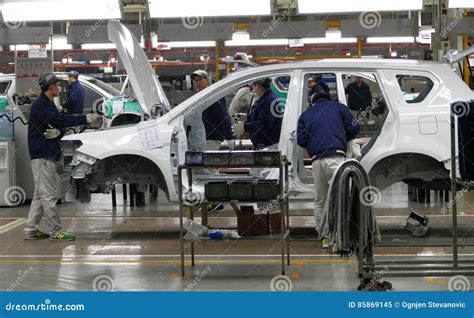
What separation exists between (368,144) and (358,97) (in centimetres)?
594

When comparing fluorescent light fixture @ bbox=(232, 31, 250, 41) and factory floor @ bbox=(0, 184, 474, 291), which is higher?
fluorescent light fixture @ bbox=(232, 31, 250, 41)

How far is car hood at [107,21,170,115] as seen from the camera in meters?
8.94

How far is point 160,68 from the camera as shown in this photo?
21500mm

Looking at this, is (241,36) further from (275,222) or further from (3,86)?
(275,222)

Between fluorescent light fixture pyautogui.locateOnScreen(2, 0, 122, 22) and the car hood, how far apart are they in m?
2.43

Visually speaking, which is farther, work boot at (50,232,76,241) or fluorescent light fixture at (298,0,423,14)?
fluorescent light fixture at (298,0,423,14)

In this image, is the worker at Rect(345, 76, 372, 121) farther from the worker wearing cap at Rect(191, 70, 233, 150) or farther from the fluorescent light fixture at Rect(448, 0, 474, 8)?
the worker wearing cap at Rect(191, 70, 233, 150)

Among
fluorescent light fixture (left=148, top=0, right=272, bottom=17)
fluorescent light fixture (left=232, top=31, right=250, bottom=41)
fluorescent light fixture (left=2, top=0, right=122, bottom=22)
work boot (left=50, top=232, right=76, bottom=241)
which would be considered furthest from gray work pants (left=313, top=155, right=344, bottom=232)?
fluorescent light fixture (left=232, top=31, right=250, bottom=41)

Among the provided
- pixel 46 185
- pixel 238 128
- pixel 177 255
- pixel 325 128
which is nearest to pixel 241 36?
pixel 238 128

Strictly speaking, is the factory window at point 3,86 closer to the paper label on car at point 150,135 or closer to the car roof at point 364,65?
the paper label on car at point 150,135

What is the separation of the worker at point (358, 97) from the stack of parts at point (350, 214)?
7.78 meters

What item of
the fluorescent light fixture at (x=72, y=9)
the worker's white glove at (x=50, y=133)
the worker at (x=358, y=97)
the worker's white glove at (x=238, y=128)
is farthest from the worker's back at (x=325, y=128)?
the worker at (x=358, y=97)

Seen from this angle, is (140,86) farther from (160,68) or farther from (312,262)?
(160,68)
